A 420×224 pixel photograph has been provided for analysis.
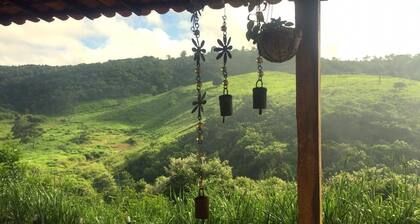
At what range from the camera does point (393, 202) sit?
12.3ft

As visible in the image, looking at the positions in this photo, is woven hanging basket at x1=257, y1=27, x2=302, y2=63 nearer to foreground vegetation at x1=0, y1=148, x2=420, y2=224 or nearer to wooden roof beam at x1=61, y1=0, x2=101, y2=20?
wooden roof beam at x1=61, y1=0, x2=101, y2=20

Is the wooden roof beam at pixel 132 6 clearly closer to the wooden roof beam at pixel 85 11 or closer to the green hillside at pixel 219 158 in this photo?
the wooden roof beam at pixel 85 11

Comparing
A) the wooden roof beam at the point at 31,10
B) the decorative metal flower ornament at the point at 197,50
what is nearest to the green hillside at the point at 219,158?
the decorative metal flower ornament at the point at 197,50

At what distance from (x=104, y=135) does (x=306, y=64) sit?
51432mm

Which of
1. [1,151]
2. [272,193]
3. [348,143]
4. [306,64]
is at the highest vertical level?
[306,64]

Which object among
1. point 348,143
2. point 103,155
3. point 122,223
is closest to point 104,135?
point 103,155

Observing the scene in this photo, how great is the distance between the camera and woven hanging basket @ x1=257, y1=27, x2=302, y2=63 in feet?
7.50

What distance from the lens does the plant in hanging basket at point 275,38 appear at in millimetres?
2289

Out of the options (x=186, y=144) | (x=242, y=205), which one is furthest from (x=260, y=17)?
(x=186, y=144)

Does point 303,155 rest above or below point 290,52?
below

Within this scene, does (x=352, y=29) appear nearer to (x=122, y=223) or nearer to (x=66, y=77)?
(x=66, y=77)

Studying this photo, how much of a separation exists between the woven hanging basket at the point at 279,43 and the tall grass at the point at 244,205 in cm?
184

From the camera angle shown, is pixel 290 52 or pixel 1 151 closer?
pixel 290 52

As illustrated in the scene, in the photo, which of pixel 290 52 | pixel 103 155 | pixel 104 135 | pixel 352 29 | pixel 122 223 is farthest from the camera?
pixel 104 135
